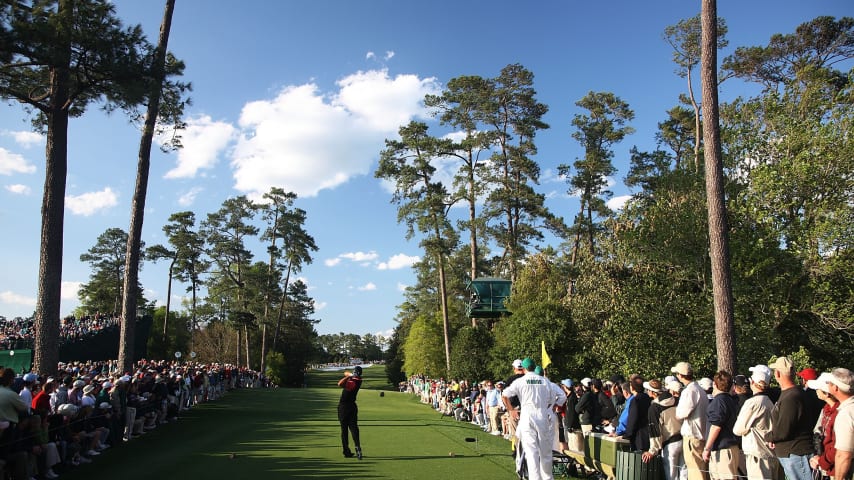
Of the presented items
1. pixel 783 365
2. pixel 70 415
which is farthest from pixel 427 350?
pixel 783 365

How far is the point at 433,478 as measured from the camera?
27.6 feet

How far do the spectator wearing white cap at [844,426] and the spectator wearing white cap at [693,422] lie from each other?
2.04 meters

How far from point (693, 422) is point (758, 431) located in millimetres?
926

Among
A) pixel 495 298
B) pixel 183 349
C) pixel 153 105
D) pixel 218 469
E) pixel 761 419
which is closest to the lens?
pixel 761 419

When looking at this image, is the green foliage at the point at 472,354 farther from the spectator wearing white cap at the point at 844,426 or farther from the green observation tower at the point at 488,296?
the spectator wearing white cap at the point at 844,426

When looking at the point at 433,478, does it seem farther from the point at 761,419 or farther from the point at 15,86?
the point at 15,86

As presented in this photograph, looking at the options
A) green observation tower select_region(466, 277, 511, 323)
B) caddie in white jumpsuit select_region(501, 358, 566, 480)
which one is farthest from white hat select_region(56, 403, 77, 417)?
green observation tower select_region(466, 277, 511, 323)

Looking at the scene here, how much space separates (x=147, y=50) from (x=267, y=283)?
3776 centimetres

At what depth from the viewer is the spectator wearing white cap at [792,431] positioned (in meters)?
5.55

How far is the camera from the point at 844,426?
15.3 ft

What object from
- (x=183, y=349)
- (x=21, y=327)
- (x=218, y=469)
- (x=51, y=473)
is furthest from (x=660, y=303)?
(x=183, y=349)

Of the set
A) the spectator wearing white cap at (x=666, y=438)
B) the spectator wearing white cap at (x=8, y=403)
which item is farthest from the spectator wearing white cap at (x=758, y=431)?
the spectator wearing white cap at (x=8, y=403)

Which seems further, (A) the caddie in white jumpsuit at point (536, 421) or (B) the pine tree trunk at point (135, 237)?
(B) the pine tree trunk at point (135, 237)

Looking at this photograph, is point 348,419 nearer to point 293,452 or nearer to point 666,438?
point 293,452
